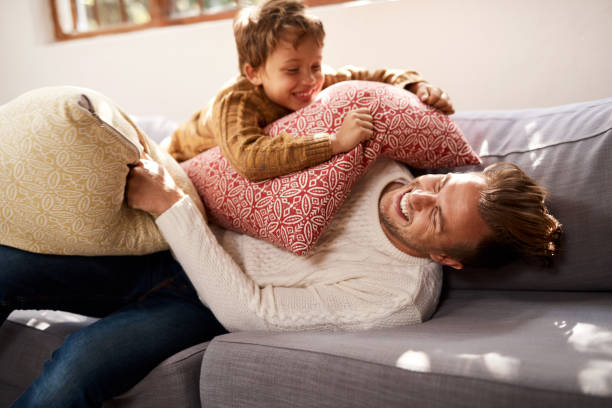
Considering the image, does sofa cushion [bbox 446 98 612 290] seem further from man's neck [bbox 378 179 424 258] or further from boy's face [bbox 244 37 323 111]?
boy's face [bbox 244 37 323 111]

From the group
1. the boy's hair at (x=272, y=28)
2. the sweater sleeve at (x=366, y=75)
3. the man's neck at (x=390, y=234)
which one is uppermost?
the boy's hair at (x=272, y=28)

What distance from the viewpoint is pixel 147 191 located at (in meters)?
1.31

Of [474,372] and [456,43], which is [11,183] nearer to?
[474,372]

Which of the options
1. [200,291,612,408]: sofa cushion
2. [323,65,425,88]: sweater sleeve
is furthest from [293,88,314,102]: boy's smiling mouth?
[200,291,612,408]: sofa cushion

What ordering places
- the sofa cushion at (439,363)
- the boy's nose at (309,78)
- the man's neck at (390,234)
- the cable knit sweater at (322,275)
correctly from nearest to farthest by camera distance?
1. the sofa cushion at (439,363)
2. the cable knit sweater at (322,275)
3. the man's neck at (390,234)
4. the boy's nose at (309,78)

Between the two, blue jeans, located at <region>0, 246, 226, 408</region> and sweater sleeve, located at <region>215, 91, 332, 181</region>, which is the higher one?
sweater sleeve, located at <region>215, 91, 332, 181</region>

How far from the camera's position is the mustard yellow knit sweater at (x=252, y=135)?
1282 millimetres

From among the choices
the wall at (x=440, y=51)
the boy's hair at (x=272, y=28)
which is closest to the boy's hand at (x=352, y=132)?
the boy's hair at (x=272, y=28)

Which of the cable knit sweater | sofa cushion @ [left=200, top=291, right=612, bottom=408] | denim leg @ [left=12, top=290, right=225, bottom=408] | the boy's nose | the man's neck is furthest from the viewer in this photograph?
the boy's nose

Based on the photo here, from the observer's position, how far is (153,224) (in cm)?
138

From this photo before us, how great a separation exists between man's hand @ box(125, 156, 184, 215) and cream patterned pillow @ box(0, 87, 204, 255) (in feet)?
0.14

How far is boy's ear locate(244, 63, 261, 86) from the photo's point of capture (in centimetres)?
150

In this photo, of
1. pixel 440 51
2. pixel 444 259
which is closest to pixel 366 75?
pixel 440 51

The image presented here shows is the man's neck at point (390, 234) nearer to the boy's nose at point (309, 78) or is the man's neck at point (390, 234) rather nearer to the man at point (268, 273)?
the man at point (268, 273)
